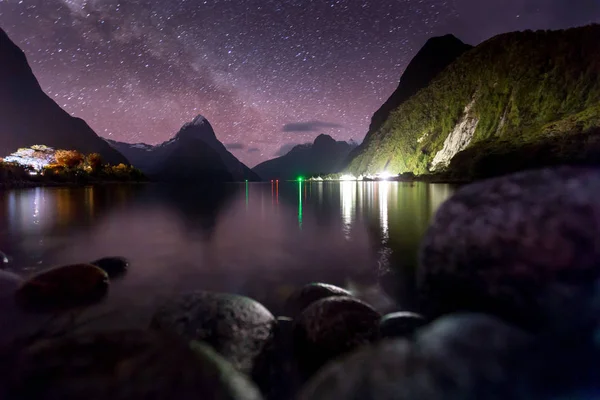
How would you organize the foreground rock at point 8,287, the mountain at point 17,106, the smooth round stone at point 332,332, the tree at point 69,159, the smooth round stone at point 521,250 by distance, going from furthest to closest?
the mountain at point 17,106 → the tree at point 69,159 → the foreground rock at point 8,287 → the smooth round stone at point 332,332 → the smooth round stone at point 521,250

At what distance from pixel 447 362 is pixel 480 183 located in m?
2.84

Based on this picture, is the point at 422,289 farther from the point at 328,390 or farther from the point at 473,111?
the point at 473,111

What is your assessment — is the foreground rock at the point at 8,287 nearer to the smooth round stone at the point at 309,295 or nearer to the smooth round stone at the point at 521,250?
the smooth round stone at the point at 309,295

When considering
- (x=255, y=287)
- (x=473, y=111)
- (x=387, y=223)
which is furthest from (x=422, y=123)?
(x=255, y=287)

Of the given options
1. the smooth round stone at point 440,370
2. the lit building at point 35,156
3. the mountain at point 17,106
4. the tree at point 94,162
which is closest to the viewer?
the smooth round stone at point 440,370

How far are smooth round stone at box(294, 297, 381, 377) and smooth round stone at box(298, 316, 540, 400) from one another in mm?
1395

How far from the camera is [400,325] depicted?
13.5ft

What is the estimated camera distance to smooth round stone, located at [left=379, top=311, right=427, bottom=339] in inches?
159

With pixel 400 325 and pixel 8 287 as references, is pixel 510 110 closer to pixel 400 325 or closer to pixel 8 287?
pixel 400 325

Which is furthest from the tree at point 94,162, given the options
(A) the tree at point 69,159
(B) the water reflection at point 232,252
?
(B) the water reflection at point 232,252

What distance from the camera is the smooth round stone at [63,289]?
5.55 m

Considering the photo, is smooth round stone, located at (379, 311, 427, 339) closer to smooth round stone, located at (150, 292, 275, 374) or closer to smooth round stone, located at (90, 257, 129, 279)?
smooth round stone, located at (150, 292, 275, 374)

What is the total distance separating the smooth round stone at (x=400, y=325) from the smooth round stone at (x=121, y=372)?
83.0 inches

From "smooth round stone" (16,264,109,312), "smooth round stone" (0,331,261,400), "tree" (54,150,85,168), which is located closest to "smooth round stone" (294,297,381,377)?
"smooth round stone" (0,331,261,400)
